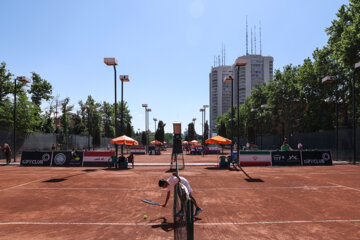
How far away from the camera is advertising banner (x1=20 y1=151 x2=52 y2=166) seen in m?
24.3

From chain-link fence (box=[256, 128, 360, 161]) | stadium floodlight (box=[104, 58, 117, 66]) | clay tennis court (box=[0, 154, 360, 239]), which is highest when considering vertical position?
stadium floodlight (box=[104, 58, 117, 66])

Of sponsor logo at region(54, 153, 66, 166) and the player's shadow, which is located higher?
sponsor logo at region(54, 153, 66, 166)

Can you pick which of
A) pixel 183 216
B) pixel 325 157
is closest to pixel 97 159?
pixel 183 216

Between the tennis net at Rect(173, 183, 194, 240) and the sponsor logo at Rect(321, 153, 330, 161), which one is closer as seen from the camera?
the tennis net at Rect(173, 183, 194, 240)

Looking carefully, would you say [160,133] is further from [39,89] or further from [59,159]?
[59,159]

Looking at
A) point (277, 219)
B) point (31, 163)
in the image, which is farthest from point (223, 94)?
point (277, 219)

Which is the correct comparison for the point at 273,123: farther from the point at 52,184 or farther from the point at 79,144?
the point at 52,184

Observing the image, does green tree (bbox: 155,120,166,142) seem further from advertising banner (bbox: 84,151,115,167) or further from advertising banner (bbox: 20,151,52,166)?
advertising banner (bbox: 20,151,52,166)

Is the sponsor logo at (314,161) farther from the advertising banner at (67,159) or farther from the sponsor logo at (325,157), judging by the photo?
the advertising banner at (67,159)

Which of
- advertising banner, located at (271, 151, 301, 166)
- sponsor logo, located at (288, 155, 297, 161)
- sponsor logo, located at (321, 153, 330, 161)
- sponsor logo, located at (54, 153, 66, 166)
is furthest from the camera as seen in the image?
sponsor logo, located at (321, 153, 330, 161)

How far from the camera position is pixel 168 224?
771cm

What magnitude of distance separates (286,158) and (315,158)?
2859mm

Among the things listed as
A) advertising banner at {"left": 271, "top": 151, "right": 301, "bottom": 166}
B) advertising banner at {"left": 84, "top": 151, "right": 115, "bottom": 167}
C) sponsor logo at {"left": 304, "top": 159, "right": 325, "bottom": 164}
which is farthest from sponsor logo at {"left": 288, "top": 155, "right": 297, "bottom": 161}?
advertising banner at {"left": 84, "top": 151, "right": 115, "bottom": 167}

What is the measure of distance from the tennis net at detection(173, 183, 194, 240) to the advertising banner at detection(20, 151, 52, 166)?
20120 mm
